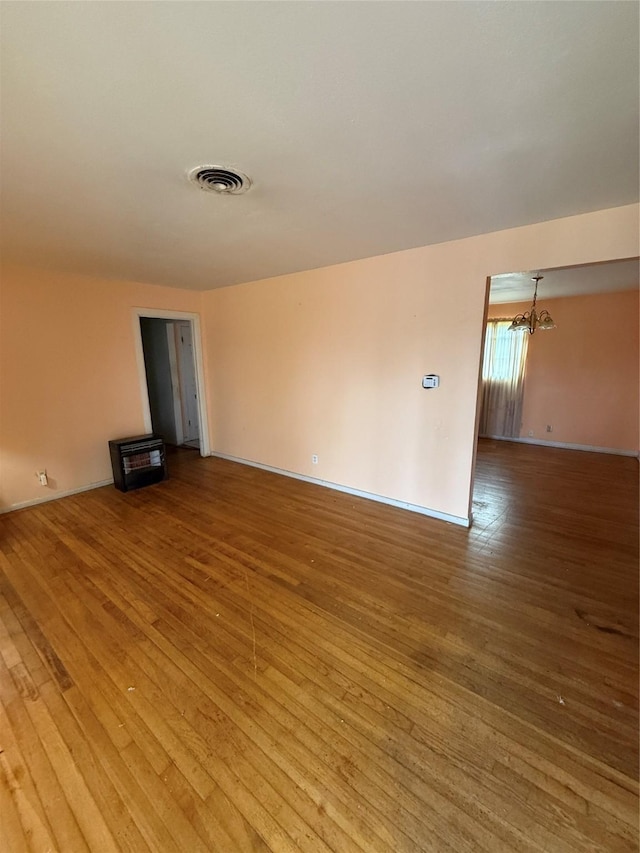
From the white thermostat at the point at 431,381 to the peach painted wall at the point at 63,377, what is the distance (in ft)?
12.0

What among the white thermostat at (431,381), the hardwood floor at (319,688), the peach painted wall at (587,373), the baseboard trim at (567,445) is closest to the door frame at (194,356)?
the hardwood floor at (319,688)

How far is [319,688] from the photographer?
5.44ft

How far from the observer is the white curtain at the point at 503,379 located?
624cm

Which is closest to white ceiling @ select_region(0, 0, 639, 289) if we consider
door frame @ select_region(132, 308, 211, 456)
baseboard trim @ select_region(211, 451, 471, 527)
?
door frame @ select_region(132, 308, 211, 456)

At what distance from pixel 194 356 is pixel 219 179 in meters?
3.74

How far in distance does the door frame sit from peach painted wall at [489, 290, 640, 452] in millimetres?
5594

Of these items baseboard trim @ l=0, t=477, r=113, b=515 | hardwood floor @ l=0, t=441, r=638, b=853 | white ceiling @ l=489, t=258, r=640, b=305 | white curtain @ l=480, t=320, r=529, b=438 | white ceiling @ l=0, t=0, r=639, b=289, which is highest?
white ceiling @ l=489, t=258, r=640, b=305

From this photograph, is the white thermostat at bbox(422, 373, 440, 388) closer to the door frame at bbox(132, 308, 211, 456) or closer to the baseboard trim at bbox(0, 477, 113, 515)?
the door frame at bbox(132, 308, 211, 456)

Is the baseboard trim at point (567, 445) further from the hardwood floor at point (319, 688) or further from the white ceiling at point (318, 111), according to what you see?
the white ceiling at point (318, 111)

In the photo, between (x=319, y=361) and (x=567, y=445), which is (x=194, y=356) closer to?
(x=319, y=361)

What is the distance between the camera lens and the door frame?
4.48 m

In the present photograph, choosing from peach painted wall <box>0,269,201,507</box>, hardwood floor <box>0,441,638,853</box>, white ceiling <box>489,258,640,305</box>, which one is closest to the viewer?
hardwood floor <box>0,441,638,853</box>

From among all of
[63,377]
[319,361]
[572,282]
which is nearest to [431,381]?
[319,361]

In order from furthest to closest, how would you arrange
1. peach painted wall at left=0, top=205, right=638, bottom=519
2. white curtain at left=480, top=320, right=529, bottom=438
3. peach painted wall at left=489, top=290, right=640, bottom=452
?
1. white curtain at left=480, top=320, right=529, bottom=438
2. peach painted wall at left=489, top=290, right=640, bottom=452
3. peach painted wall at left=0, top=205, right=638, bottom=519
